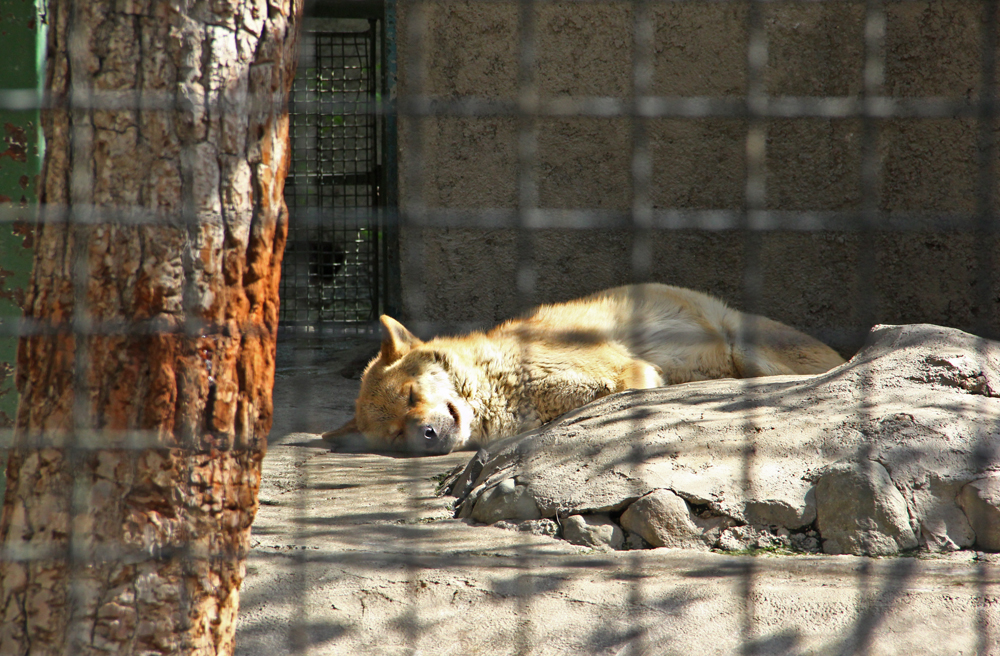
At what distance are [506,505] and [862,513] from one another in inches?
49.5

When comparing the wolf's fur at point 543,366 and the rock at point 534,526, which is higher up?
the wolf's fur at point 543,366

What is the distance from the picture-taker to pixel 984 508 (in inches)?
109

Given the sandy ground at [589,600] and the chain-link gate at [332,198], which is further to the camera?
the chain-link gate at [332,198]

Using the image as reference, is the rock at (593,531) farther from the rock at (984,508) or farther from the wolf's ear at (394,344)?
the wolf's ear at (394,344)

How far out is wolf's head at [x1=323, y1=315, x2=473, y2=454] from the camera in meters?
4.79

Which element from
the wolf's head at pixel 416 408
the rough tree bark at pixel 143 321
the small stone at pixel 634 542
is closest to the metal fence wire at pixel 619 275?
the small stone at pixel 634 542

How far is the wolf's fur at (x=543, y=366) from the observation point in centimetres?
482

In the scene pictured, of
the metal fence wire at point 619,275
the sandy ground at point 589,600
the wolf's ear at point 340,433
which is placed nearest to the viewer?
the sandy ground at point 589,600

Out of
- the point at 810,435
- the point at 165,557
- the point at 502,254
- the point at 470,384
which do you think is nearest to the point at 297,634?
the point at 165,557

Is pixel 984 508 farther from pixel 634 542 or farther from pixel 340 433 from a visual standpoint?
pixel 340 433

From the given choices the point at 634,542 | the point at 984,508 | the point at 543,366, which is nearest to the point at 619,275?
the point at 543,366

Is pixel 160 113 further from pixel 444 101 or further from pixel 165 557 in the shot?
pixel 444 101

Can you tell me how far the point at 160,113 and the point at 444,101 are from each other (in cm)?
431

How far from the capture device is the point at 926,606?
2287 millimetres
